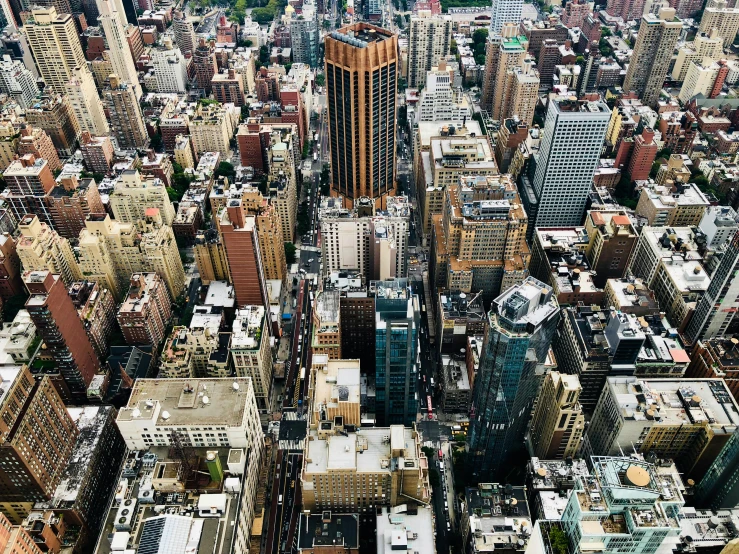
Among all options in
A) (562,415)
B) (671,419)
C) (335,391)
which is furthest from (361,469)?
(671,419)

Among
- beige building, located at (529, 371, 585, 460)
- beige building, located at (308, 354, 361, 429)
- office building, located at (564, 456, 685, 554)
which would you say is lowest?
beige building, located at (529, 371, 585, 460)

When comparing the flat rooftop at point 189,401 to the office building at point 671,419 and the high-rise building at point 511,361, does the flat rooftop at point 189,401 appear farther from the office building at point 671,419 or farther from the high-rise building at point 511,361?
the office building at point 671,419

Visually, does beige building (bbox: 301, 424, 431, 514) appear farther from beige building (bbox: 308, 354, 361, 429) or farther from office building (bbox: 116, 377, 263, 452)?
office building (bbox: 116, 377, 263, 452)

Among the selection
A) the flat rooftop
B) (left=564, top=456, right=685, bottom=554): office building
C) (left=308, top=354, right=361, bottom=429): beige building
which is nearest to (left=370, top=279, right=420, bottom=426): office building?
(left=308, top=354, right=361, bottom=429): beige building


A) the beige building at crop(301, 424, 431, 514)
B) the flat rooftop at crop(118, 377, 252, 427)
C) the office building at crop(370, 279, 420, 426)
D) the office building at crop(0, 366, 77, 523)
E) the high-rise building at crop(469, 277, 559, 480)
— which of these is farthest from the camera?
the office building at crop(370, 279, 420, 426)

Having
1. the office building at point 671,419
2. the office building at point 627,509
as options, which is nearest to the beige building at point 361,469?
the office building at point 627,509

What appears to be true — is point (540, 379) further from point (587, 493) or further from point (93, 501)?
point (93, 501)

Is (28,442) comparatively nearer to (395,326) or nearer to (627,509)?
(395,326)
